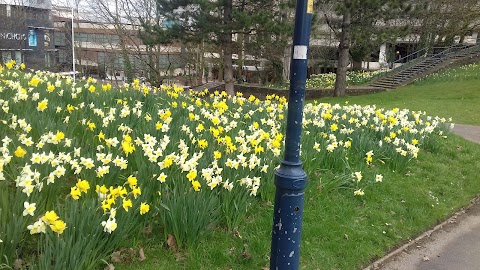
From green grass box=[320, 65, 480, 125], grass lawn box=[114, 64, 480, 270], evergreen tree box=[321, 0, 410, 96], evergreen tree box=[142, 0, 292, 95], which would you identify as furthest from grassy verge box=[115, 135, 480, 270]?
evergreen tree box=[321, 0, 410, 96]

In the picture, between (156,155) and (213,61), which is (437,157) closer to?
(156,155)

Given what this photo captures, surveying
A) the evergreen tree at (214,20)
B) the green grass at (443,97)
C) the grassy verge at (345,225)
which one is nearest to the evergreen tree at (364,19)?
the green grass at (443,97)

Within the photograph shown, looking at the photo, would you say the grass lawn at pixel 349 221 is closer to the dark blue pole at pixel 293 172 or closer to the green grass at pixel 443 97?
the dark blue pole at pixel 293 172

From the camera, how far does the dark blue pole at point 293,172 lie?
2.27 meters

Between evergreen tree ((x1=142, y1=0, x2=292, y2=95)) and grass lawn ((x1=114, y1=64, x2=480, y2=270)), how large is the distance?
10.1 meters

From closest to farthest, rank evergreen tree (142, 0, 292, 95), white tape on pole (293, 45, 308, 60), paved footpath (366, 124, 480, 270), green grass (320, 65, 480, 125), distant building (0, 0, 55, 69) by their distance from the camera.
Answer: white tape on pole (293, 45, 308, 60) → paved footpath (366, 124, 480, 270) → green grass (320, 65, 480, 125) → evergreen tree (142, 0, 292, 95) → distant building (0, 0, 55, 69)

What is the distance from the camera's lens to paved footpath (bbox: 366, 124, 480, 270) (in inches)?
140

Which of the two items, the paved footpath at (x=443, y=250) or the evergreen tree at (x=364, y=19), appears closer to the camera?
the paved footpath at (x=443, y=250)

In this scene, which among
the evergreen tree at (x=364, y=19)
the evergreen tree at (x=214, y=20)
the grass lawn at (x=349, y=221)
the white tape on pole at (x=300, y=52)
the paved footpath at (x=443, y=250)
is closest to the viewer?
the white tape on pole at (x=300, y=52)

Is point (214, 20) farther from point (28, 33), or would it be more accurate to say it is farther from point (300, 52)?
point (28, 33)

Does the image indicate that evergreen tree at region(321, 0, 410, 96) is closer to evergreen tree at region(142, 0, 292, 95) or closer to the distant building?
evergreen tree at region(142, 0, 292, 95)

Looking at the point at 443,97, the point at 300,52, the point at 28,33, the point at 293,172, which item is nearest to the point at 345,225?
the point at 293,172

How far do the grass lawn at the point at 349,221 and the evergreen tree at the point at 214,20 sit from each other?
10053 mm

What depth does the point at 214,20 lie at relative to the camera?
650 inches
